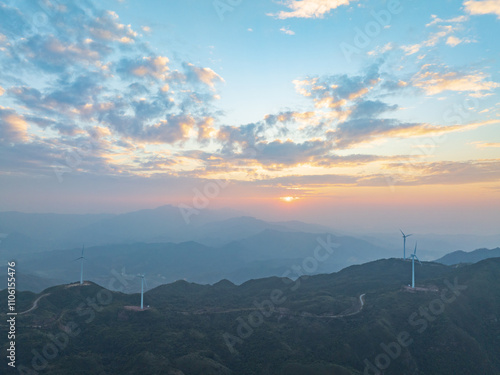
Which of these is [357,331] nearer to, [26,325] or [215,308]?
[215,308]

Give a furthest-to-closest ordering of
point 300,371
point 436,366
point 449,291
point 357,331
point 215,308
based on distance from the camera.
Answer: point 215,308 → point 449,291 → point 357,331 → point 436,366 → point 300,371

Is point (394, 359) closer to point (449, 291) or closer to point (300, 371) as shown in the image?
point (300, 371)

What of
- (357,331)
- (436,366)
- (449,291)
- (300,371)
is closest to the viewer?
(300,371)

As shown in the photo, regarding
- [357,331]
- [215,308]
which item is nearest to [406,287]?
[357,331]

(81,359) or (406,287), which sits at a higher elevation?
(406,287)

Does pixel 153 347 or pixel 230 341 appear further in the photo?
pixel 230 341

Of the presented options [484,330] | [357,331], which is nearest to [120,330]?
[357,331]

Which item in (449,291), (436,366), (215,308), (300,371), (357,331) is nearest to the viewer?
(300,371)

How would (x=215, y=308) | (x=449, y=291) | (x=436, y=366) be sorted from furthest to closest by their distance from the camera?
(x=215, y=308) < (x=449, y=291) < (x=436, y=366)

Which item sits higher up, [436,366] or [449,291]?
[449,291]
